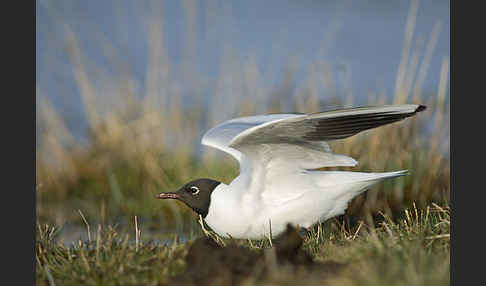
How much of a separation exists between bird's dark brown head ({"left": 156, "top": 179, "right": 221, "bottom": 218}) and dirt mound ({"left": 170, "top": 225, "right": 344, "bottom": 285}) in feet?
3.89

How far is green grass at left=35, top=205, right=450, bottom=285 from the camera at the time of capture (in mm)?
1755

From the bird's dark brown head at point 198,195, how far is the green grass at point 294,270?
0.74 metres

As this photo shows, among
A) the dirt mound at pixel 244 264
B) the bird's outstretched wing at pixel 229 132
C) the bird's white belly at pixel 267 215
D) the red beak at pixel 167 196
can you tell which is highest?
the bird's outstretched wing at pixel 229 132

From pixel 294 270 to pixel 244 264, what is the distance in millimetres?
177

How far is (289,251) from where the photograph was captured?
78.9 inches

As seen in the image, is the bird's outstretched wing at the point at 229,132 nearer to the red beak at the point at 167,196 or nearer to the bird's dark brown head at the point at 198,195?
the bird's dark brown head at the point at 198,195

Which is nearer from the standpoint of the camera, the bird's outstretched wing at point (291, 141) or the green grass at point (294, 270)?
the green grass at point (294, 270)

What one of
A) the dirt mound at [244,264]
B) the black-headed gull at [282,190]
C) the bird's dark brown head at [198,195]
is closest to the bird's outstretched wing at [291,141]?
the black-headed gull at [282,190]

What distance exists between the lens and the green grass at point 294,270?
5.76 ft

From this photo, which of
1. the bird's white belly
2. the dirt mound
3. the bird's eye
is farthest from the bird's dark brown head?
the dirt mound

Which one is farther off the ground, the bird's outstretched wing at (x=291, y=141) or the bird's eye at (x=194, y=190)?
the bird's outstretched wing at (x=291, y=141)

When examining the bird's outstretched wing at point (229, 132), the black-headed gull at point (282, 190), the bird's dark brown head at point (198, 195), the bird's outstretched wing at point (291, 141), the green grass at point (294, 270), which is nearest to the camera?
the green grass at point (294, 270)

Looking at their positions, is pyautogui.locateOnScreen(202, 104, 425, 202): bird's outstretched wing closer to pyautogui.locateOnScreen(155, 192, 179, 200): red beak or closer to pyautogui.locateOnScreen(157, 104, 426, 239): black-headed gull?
pyautogui.locateOnScreen(157, 104, 426, 239): black-headed gull

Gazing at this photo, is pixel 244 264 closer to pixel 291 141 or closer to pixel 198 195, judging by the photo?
pixel 291 141
